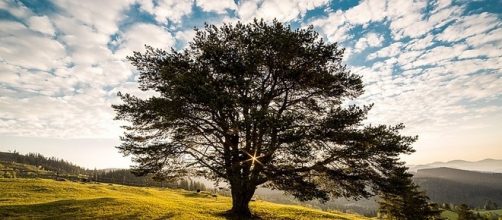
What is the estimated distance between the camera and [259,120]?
741 inches

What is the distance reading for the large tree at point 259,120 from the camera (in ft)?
67.8

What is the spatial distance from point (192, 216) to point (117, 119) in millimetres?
9387

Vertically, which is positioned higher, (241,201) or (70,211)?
(241,201)

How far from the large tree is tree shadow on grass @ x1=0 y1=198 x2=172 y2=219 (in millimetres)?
4230

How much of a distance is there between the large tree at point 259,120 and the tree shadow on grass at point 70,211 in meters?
4.23

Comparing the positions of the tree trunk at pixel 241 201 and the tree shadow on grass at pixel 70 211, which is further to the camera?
the tree trunk at pixel 241 201

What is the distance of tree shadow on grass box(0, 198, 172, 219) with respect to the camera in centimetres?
2275

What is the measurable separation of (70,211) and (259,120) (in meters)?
16.5

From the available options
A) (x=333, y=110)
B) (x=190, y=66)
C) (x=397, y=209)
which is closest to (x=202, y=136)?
(x=190, y=66)

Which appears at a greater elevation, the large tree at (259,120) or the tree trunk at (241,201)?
the large tree at (259,120)

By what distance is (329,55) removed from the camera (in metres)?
22.4

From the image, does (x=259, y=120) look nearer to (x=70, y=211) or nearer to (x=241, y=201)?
(x=241, y=201)

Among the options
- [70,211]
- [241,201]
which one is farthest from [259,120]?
[70,211]

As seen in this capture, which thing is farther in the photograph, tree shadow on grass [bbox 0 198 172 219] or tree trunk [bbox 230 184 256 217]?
tree trunk [bbox 230 184 256 217]
